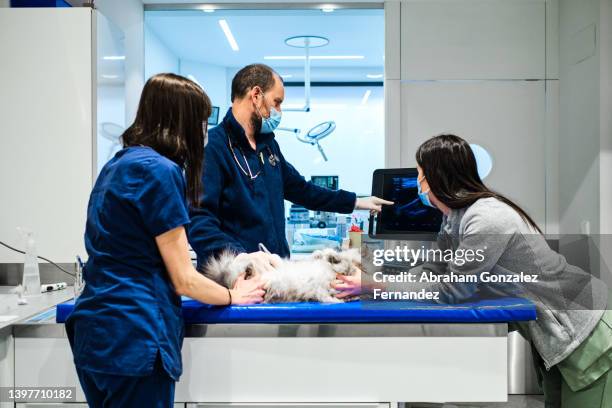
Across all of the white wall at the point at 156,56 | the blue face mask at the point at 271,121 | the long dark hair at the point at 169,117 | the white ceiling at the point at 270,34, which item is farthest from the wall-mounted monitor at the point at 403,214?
the white wall at the point at 156,56

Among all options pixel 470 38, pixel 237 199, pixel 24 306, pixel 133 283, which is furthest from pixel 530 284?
pixel 470 38

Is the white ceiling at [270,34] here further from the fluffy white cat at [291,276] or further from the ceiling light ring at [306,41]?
the fluffy white cat at [291,276]

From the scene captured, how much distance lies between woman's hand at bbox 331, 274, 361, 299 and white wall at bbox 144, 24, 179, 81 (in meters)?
2.84

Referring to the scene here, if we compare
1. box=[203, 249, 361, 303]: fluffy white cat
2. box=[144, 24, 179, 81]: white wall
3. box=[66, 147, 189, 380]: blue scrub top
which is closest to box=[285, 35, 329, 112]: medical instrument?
box=[144, 24, 179, 81]: white wall

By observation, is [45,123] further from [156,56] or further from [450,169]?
[450,169]

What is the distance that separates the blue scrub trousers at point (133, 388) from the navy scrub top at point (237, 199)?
51 centimetres

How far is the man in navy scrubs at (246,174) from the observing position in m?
1.79

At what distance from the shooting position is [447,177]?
1769mm

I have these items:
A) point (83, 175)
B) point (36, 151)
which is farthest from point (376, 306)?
point (36, 151)

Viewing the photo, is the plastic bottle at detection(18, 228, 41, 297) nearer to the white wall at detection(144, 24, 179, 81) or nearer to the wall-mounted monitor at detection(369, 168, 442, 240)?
the wall-mounted monitor at detection(369, 168, 442, 240)

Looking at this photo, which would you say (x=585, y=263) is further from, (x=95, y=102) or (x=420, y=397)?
(x=95, y=102)

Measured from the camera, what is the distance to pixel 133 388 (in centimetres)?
118

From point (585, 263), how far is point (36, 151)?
331cm

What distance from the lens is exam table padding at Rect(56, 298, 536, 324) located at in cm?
142
